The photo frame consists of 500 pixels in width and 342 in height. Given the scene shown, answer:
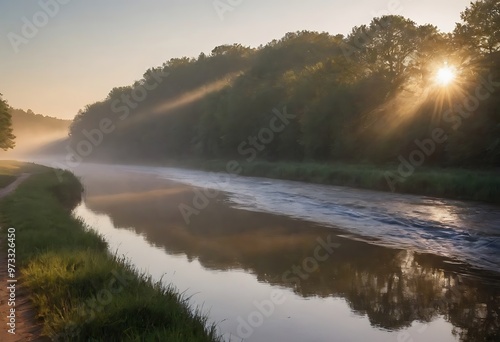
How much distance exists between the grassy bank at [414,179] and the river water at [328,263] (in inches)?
55.9

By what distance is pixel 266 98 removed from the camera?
64688 mm

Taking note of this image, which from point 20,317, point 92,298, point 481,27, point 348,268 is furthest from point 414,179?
point 20,317

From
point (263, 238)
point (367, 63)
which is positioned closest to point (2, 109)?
point (367, 63)

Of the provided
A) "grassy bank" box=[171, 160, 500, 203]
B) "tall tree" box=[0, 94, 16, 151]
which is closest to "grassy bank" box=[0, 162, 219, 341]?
"grassy bank" box=[171, 160, 500, 203]

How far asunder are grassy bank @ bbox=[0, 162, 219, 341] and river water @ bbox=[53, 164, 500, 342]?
1.65 metres

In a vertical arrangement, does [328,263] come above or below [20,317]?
below

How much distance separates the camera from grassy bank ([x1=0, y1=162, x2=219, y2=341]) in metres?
6.28

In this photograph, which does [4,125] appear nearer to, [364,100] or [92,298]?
[364,100]

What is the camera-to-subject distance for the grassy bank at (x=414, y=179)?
2525cm

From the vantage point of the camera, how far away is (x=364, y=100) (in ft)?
150

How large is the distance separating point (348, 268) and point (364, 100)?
34669 mm

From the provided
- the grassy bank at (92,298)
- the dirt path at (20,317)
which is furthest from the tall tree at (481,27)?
the dirt path at (20,317)

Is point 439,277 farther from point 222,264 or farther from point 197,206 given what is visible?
Result: point 197,206

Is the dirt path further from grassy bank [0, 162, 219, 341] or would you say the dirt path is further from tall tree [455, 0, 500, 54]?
tall tree [455, 0, 500, 54]
